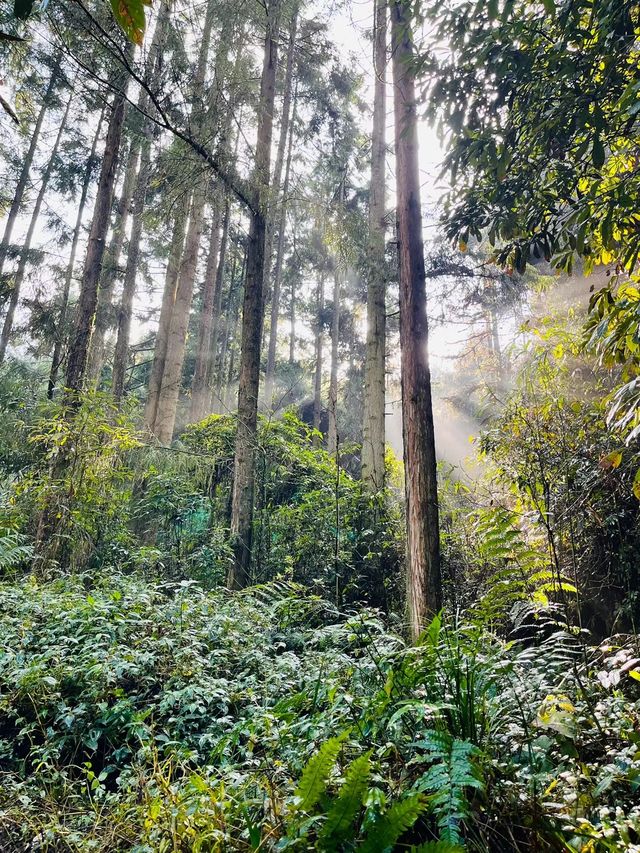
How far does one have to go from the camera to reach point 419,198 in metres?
5.40

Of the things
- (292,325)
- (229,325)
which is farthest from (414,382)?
(292,325)

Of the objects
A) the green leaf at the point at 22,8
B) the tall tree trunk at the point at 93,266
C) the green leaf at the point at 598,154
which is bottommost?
the green leaf at the point at 22,8

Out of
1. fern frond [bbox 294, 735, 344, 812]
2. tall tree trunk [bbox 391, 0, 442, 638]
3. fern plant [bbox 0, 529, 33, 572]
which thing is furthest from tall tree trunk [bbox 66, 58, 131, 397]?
fern frond [bbox 294, 735, 344, 812]

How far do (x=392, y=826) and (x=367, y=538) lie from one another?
18.3 feet

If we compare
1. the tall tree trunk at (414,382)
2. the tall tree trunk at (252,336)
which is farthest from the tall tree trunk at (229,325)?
the tall tree trunk at (414,382)

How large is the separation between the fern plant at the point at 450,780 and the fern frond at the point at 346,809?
205 millimetres

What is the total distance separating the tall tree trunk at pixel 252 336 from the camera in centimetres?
711

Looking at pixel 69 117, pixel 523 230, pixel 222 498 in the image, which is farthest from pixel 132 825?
pixel 69 117

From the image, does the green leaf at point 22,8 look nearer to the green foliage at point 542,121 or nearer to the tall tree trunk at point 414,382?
the green foliage at point 542,121

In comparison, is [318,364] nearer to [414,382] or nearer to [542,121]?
[414,382]

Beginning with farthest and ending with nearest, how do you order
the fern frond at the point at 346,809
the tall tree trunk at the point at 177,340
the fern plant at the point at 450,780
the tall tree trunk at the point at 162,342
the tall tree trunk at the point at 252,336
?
the tall tree trunk at the point at 162,342 → the tall tree trunk at the point at 177,340 → the tall tree trunk at the point at 252,336 → the fern frond at the point at 346,809 → the fern plant at the point at 450,780

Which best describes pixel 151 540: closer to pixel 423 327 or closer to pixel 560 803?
pixel 423 327

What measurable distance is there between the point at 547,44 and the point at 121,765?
5.49 m

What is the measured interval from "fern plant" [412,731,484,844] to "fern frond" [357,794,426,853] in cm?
7
